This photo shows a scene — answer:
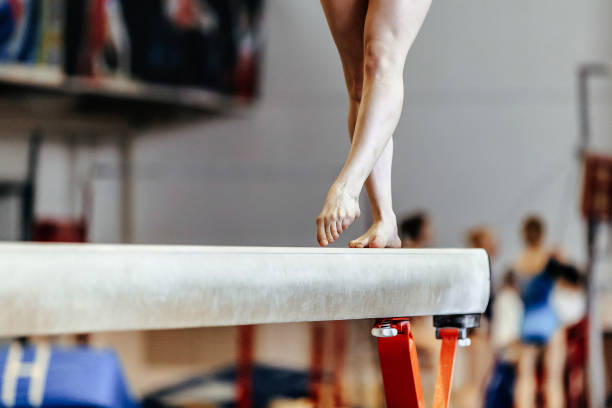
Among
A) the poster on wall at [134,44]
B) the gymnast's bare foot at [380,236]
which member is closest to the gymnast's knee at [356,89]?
the gymnast's bare foot at [380,236]

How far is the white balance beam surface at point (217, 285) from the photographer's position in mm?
521

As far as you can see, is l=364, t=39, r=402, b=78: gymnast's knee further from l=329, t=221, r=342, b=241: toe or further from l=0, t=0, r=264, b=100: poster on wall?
l=0, t=0, r=264, b=100: poster on wall

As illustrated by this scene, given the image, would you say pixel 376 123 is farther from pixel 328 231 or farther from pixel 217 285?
pixel 217 285

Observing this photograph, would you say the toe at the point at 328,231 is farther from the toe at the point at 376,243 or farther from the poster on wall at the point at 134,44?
the poster on wall at the point at 134,44

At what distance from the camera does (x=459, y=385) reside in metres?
4.60

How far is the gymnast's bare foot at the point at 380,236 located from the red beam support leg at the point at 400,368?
0.44ft

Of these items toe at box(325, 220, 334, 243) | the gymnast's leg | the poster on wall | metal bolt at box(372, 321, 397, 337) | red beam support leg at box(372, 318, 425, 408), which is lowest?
red beam support leg at box(372, 318, 425, 408)

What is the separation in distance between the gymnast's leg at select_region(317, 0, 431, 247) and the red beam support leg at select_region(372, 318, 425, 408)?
0.49 feet

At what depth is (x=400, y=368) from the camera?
856mm

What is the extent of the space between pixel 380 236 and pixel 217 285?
401 millimetres

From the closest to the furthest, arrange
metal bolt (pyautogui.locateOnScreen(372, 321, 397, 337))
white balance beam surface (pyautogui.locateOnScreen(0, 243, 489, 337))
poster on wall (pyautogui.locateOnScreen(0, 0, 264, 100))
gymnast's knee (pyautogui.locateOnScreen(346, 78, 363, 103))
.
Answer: white balance beam surface (pyautogui.locateOnScreen(0, 243, 489, 337)) < metal bolt (pyautogui.locateOnScreen(372, 321, 397, 337)) < gymnast's knee (pyautogui.locateOnScreen(346, 78, 363, 103)) < poster on wall (pyautogui.locateOnScreen(0, 0, 264, 100))

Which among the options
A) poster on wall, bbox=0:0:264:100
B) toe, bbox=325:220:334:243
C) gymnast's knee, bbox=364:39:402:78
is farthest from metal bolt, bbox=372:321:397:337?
poster on wall, bbox=0:0:264:100

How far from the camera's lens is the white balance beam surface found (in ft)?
1.71

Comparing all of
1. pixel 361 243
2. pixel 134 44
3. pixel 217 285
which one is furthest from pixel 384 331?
pixel 134 44
